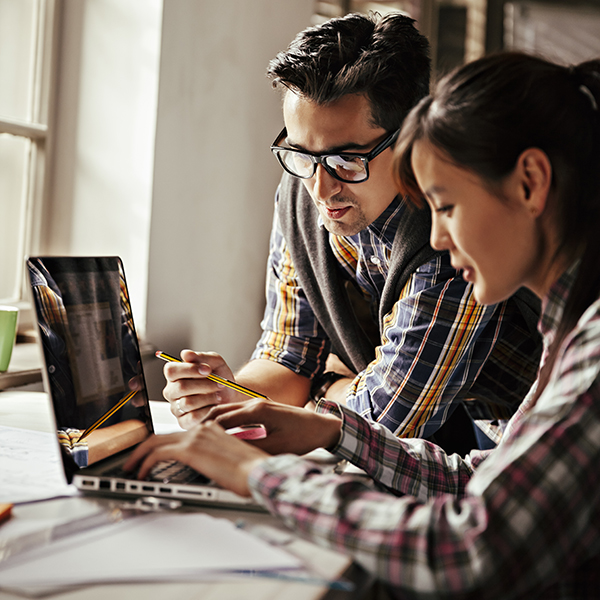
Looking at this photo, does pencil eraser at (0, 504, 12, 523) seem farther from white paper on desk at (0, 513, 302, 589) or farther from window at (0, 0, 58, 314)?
window at (0, 0, 58, 314)

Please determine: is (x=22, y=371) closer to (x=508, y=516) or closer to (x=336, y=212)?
(x=336, y=212)

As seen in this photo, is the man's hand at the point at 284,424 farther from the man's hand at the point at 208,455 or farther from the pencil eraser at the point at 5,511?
the pencil eraser at the point at 5,511

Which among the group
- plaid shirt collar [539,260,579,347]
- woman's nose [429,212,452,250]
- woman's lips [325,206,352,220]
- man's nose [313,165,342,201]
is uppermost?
man's nose [313,165,342,201]

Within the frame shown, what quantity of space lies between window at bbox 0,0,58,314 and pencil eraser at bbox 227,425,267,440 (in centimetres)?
122

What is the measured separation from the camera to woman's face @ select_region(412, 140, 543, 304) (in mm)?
743

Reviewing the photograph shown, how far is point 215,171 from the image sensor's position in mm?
2092

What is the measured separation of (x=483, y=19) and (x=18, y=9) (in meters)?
2.68

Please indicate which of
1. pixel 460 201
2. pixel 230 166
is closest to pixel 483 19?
pixel 230 166

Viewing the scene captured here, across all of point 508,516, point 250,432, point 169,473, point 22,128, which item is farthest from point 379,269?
point 22,128

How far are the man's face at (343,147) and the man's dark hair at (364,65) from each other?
0.07 ft

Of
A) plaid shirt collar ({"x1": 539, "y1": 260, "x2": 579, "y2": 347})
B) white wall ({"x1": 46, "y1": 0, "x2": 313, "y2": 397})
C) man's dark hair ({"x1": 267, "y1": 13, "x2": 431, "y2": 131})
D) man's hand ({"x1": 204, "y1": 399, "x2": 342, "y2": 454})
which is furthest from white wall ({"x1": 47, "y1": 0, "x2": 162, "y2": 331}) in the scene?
plaid shirt collar ({"x1": 539, "y1": 260, "x2": 579, "y2": 347})

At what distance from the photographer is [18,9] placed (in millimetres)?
1797

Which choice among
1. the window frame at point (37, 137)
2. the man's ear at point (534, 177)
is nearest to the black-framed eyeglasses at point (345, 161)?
the man's ear at point (534, 177)

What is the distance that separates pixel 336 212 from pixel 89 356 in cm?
64
